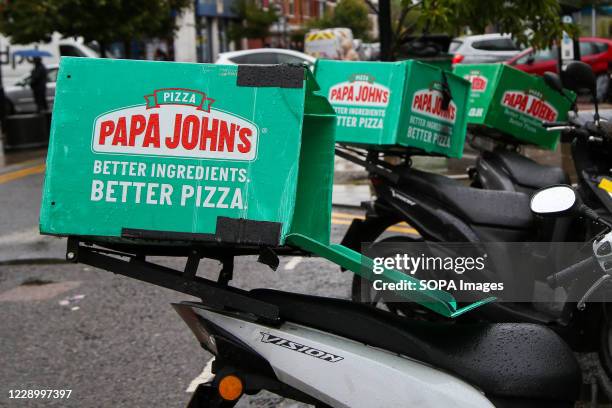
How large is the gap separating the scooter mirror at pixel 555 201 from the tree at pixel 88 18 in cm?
1981

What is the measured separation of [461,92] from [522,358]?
2934 millimetres

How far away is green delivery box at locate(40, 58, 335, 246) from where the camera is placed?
2.60m

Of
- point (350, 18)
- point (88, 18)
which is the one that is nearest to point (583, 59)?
point (88, 18)

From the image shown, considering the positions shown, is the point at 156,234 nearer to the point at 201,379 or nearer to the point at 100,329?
the point at 201,379

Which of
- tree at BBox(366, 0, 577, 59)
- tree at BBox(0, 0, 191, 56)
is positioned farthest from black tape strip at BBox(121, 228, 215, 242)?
tree at BBox(0, 0, 191, 56)

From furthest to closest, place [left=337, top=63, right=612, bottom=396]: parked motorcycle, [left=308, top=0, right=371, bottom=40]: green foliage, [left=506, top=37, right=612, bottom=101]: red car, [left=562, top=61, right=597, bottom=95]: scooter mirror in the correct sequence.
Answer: [left=308, top=0, right=371, bottom=40]: green foliage < [left=506, top=37, right=612, bottom=101]: red car < [left=562, top=61, right=597, bottom=95]: scooter mirror < [left=337, top=63, right=612, bottom=396]: parked motorcycle

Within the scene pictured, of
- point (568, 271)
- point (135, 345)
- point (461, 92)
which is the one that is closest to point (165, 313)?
point (135, 345)

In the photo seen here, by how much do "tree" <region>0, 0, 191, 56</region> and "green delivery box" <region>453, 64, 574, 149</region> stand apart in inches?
657

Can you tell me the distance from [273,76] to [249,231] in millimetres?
476

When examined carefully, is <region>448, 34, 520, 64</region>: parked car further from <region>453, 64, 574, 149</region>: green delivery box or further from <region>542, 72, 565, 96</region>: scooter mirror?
<region>542, 72, 565, 96</region>: scooter mirror

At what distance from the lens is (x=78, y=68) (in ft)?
8.83

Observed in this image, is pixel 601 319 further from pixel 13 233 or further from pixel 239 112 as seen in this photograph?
pixel 13 233

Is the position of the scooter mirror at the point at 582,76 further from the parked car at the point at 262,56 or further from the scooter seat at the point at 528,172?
the parked car at the point at 262,56

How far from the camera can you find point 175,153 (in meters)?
2.62
